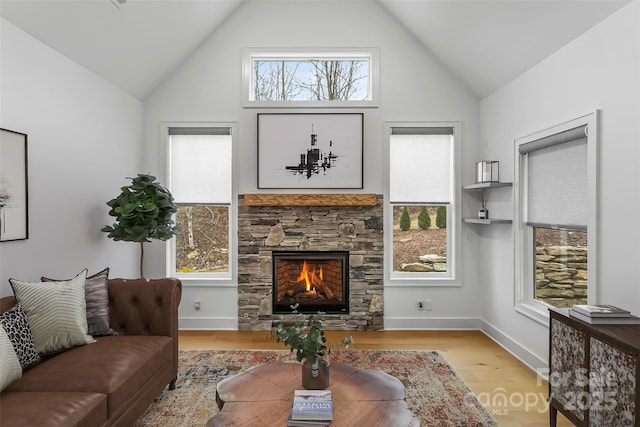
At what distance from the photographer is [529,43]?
3.00 meters

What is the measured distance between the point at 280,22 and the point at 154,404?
13.1 feet

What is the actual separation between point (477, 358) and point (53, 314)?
3.44m

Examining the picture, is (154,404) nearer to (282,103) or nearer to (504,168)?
(282,103)

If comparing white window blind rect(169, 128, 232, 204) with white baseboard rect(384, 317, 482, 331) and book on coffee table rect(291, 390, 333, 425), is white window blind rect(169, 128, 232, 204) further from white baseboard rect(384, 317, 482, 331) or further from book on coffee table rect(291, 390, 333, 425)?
book on coffee table rect(291, 390, 333, 425)

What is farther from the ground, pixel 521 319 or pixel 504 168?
pixel 504 168

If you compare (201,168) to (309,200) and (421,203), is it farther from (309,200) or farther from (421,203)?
(421,203)

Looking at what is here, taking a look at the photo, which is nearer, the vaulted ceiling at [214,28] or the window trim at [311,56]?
the vaulted ceiling at [214,28]

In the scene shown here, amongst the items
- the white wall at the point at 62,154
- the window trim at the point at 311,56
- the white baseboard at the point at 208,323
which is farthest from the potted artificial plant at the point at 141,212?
the window trim at the point at 311,56

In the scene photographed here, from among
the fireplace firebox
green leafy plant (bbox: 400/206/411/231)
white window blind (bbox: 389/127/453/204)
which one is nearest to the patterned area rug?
the fireplace firebox

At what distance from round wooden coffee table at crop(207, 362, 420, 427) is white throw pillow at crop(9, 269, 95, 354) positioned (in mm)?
1108

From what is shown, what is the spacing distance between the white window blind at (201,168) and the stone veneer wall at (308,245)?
1.17ft

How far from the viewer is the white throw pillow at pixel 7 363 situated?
179 centimetres

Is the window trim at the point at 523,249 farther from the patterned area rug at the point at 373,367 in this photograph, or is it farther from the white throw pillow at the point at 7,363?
the white throw pillow at the point at 7,363

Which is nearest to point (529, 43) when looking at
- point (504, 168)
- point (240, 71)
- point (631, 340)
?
point (504, 168)
